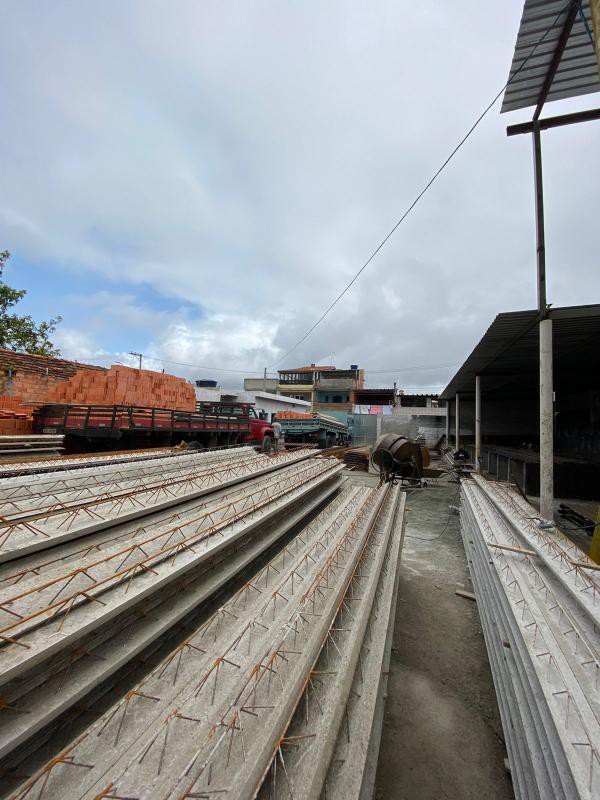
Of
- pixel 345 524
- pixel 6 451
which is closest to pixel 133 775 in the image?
pixel 345 524

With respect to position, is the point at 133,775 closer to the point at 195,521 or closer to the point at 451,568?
the point at 195,521

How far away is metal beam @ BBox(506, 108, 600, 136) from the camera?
19.4 feet

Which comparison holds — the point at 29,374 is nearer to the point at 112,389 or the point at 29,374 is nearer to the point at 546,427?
the point at 112,389

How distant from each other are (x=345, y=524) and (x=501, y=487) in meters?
5.29

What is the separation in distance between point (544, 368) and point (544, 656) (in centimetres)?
528

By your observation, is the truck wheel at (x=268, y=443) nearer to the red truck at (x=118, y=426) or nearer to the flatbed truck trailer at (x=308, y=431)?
the red truck at (x=118, y=426)

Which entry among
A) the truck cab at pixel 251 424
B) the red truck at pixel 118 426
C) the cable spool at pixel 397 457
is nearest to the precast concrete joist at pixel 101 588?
the red truck at pixel 118 426

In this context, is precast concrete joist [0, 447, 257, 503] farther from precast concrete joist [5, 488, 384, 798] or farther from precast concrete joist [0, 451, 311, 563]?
precast concrete joist [5, 488, 384, 798]

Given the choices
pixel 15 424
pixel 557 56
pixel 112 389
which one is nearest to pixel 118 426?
pixel 15 424

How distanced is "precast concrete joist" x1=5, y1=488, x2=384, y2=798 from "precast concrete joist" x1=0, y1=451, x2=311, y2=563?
1.00 metres

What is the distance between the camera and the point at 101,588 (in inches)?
67.9

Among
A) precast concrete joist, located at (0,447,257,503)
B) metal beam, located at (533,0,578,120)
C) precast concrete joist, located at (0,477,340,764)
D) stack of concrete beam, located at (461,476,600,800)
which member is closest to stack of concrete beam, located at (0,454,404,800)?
precast concrete joist, located at (0,477,340,764)

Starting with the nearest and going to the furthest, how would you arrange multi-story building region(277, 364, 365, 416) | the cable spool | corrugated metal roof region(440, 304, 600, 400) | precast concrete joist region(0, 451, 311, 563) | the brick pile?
precast concrete joist region(0, 451, 311, 563) < corrugated metal roof region(440, 304, 600, 400) < the cable spool < the brick pile < multi-story building region(277, 364, 365, 416)

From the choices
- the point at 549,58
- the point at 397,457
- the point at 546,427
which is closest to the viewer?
the point at 549,58
